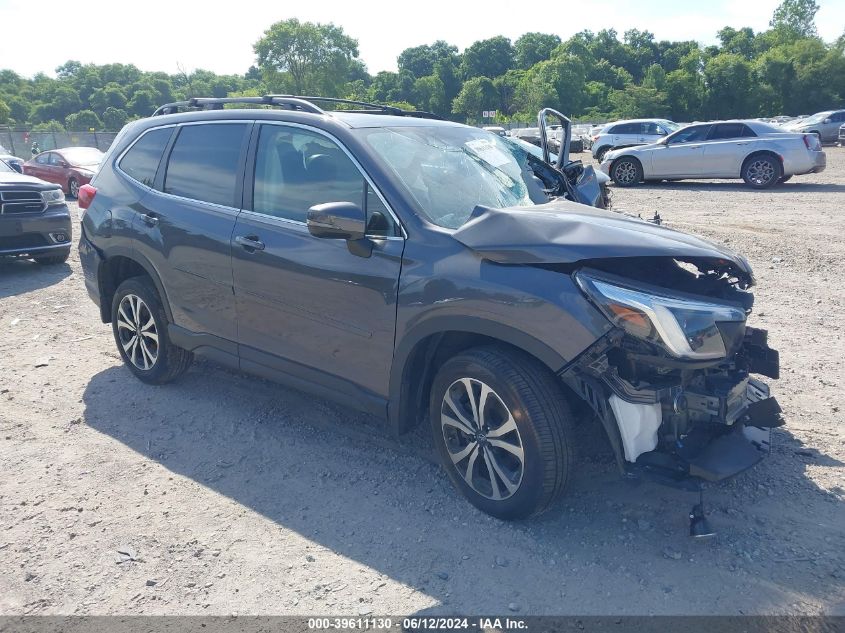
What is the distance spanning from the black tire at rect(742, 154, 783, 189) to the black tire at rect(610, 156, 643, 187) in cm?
263

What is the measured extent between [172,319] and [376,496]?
2.07 metres

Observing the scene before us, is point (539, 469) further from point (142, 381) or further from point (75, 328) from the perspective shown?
point (75, 328)

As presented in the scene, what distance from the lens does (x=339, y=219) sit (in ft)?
10.7

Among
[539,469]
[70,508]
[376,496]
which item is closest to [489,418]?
[539,469]

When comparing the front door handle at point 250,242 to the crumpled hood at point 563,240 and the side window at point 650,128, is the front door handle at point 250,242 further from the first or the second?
the side window at point 650,128

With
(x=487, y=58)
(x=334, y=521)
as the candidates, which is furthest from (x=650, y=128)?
(x=487, y=58)

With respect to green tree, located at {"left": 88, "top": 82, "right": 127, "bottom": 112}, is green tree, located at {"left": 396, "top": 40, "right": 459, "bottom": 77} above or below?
above

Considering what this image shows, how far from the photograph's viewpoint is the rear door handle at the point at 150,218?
455 centimetres

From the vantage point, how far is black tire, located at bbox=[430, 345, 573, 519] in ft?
9.74

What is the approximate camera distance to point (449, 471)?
3.44 m

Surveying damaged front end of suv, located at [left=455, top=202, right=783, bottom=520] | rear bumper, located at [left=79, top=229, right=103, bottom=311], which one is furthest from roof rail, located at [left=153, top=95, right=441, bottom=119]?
damaged front end of suv, located at [left=455, top=202, right=783, bottom=520]

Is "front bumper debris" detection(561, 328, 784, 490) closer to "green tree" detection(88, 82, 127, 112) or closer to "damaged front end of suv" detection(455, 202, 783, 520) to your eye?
"damaged front end of suv" detection(455, 202, 783, 520)

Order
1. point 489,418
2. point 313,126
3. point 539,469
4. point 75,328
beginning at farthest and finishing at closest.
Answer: point 75,328
point 313,126
point 489,418
point 539,469

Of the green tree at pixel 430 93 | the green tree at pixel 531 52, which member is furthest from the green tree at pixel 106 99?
the green tree at pixel 531 52
